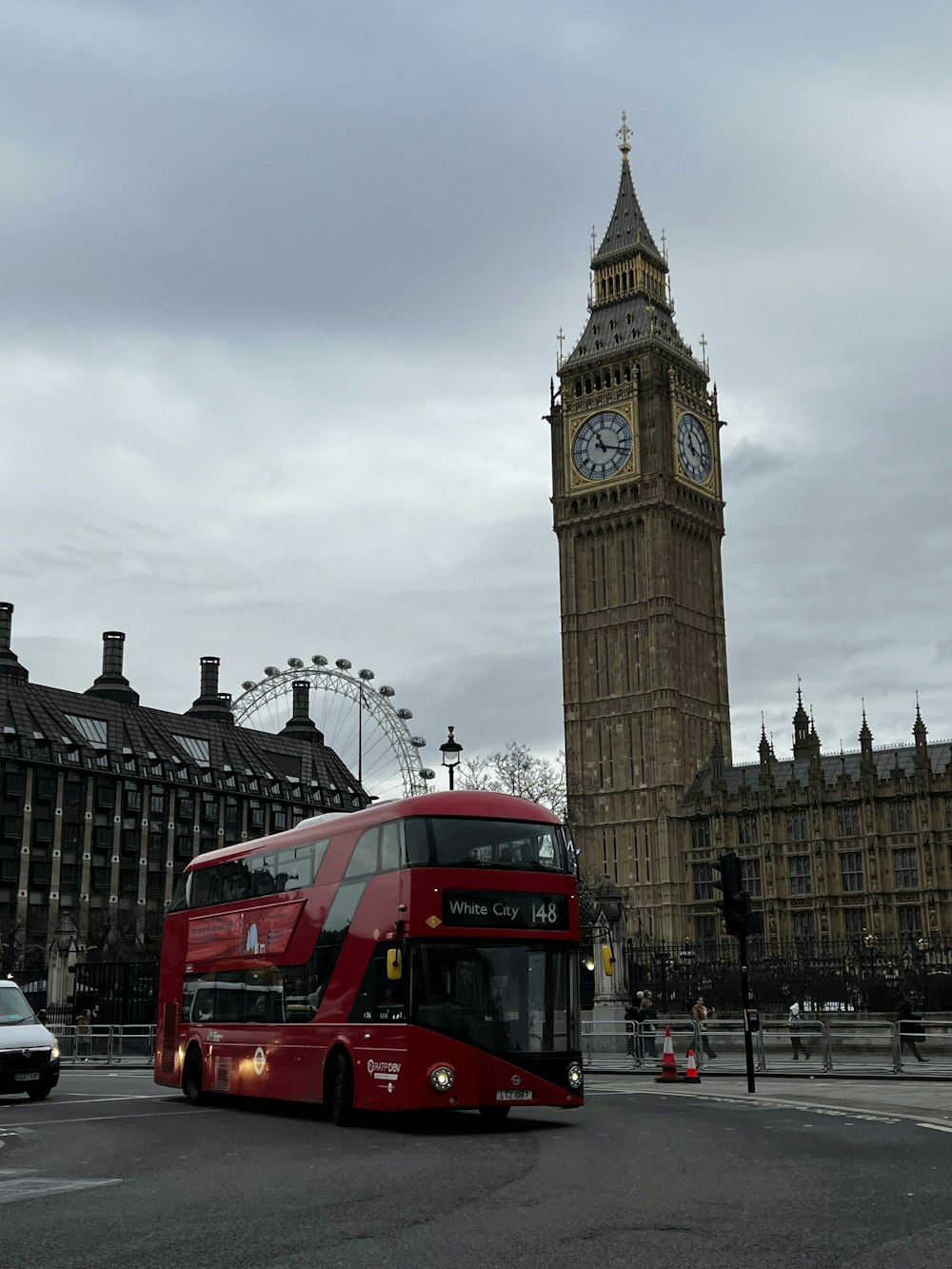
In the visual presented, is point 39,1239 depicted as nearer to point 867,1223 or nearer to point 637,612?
point 867,1223

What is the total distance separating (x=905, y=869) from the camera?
8119 cm

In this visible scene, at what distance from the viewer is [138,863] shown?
93.6m

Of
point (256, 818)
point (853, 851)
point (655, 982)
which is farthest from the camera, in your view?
point (256, 818)

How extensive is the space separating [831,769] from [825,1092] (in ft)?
224

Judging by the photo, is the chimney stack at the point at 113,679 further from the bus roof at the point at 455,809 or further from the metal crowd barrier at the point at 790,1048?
the bus roof at the point at 455,809

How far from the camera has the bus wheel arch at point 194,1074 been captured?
2323cm

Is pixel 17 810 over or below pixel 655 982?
over

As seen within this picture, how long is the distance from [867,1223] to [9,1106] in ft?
57.7

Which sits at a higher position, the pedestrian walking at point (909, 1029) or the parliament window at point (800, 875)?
the parliament window at point (800, 875)

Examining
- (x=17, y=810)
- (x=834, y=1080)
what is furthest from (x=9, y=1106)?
(x=17, y=810)

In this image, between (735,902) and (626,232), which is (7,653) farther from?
(735,902)

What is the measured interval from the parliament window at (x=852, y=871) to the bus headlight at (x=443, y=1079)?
230ft

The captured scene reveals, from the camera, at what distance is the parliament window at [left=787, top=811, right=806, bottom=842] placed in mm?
85312

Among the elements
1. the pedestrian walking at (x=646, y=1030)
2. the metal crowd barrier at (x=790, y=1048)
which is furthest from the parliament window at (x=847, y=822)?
the pedestrian walking at (x=646, y=1030)
